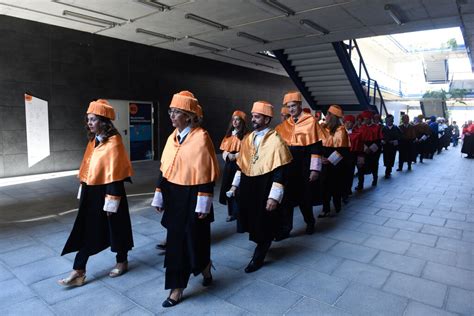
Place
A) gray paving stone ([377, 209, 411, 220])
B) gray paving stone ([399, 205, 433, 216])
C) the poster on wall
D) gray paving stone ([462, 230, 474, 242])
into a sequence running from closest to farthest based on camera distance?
gray paving stone ([462, 230, 474, 242])
gray paving stone ([377, 209, 411, 220])
gray paving stone ([399, 205, 433, 216])
the poster on wall

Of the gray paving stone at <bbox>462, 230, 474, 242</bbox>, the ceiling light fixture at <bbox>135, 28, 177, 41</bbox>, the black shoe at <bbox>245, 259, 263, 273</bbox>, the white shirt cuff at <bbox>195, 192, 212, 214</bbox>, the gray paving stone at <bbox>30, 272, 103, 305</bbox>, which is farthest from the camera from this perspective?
the ceiling light fixture at <bbox>135, 28, 177, 41</bbox>

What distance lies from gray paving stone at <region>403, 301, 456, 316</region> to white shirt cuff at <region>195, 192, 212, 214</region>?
6.03 ft

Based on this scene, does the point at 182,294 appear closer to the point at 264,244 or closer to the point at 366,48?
Answer: the point at 264,244

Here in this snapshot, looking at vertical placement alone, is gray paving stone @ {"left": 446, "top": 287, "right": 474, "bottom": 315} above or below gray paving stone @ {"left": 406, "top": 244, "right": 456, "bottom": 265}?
above

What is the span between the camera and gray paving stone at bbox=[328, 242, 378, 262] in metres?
3.92

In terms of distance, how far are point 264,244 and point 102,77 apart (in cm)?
827

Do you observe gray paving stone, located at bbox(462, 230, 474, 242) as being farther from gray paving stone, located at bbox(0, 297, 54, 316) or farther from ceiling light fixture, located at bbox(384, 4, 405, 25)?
gray paving stone, located at bbox(0, 297, 54, 316)

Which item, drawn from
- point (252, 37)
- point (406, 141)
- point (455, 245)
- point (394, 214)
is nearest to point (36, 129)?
point (252, 37)

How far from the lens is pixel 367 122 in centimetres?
828

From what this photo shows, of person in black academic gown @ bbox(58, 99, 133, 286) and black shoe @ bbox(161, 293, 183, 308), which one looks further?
person in black academic gown @ bbox(58, 99, 133, 286)

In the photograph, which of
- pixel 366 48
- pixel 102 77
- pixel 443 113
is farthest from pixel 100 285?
pixel 366 48

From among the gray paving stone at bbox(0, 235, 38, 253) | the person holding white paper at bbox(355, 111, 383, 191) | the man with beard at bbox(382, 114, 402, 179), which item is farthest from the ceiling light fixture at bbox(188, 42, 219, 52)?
the gray paving stone at bbox(0, 235, 38, 253)

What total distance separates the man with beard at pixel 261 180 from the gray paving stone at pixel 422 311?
1400mm

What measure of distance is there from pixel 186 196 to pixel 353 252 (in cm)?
234
